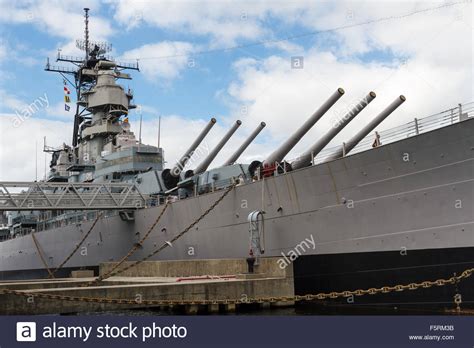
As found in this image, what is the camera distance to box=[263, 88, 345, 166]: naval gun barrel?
17.8 metres

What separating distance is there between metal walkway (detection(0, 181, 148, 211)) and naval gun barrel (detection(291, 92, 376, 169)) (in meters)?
10.4

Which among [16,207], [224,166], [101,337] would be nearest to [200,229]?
[224,166]

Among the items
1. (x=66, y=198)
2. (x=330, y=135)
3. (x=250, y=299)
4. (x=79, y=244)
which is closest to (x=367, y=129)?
(x=330, y=135)

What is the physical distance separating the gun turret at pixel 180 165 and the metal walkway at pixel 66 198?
1334mm

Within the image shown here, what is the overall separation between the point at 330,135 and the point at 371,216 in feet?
11.7

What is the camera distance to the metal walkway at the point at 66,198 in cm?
2516

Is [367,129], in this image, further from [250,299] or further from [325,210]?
[250,299]

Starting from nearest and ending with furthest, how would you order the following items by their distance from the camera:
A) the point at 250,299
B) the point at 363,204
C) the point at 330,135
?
the point at 250,299
the point at 363,204
the point at 330,135

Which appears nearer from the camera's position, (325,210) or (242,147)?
(325,210)

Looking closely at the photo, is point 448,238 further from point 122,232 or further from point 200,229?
point 122,232

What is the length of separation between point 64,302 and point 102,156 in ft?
66.3

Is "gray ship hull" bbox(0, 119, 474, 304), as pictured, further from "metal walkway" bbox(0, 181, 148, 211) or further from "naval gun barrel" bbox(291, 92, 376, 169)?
"metal walkway" bbox(0, 181, 148, 211)

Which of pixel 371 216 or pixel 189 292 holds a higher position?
pixel 371 216

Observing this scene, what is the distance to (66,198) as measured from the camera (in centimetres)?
2647
